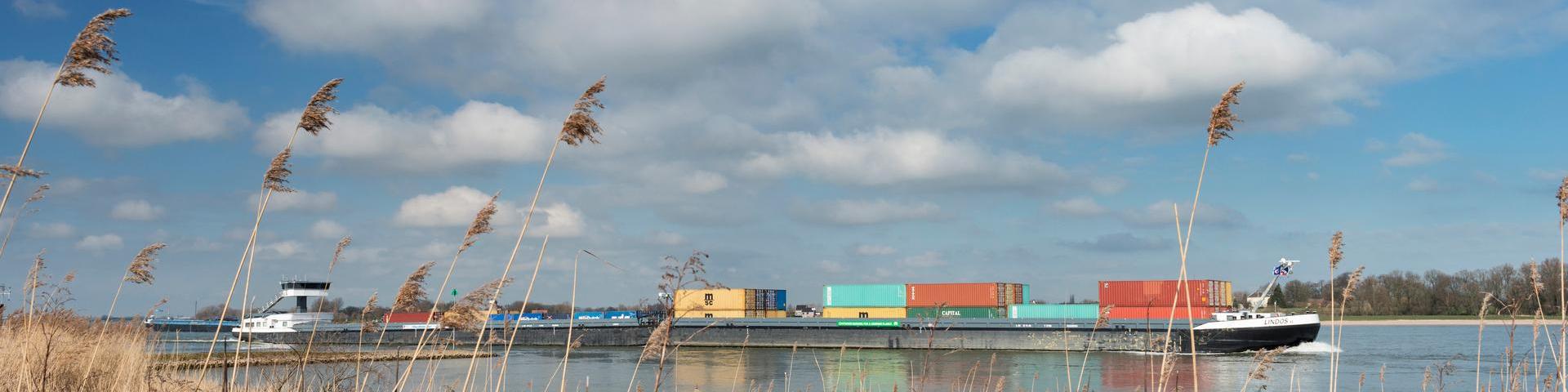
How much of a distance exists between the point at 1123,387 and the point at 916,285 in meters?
34.6

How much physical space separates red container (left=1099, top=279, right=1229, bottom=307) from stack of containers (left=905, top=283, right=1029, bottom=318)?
240 inches

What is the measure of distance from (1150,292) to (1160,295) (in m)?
0.97

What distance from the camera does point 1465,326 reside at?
11462 cm

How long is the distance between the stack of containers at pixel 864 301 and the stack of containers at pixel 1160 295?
12.7 m

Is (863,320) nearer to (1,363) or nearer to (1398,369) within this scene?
(1398,369)

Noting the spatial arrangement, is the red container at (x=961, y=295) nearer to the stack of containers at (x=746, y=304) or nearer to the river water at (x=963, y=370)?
the river water at (x=963, y=370)

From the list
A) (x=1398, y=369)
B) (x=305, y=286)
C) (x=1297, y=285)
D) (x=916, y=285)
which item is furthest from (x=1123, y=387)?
(x=1297, y=285)

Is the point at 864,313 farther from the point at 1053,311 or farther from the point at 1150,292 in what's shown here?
the point at 1150,292

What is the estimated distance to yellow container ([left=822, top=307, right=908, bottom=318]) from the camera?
6269 centimetres

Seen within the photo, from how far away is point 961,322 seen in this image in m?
55.5

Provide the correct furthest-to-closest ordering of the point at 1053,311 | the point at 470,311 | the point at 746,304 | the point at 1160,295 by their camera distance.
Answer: the point at 746,304 < the point at 1053,311 < the point at 1160,295 < the point at 470,311

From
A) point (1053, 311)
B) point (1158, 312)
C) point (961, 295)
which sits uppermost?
point (961, 295)

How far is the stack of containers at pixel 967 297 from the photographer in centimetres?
6069

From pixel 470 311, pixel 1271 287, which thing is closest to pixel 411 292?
pixel 470 311
